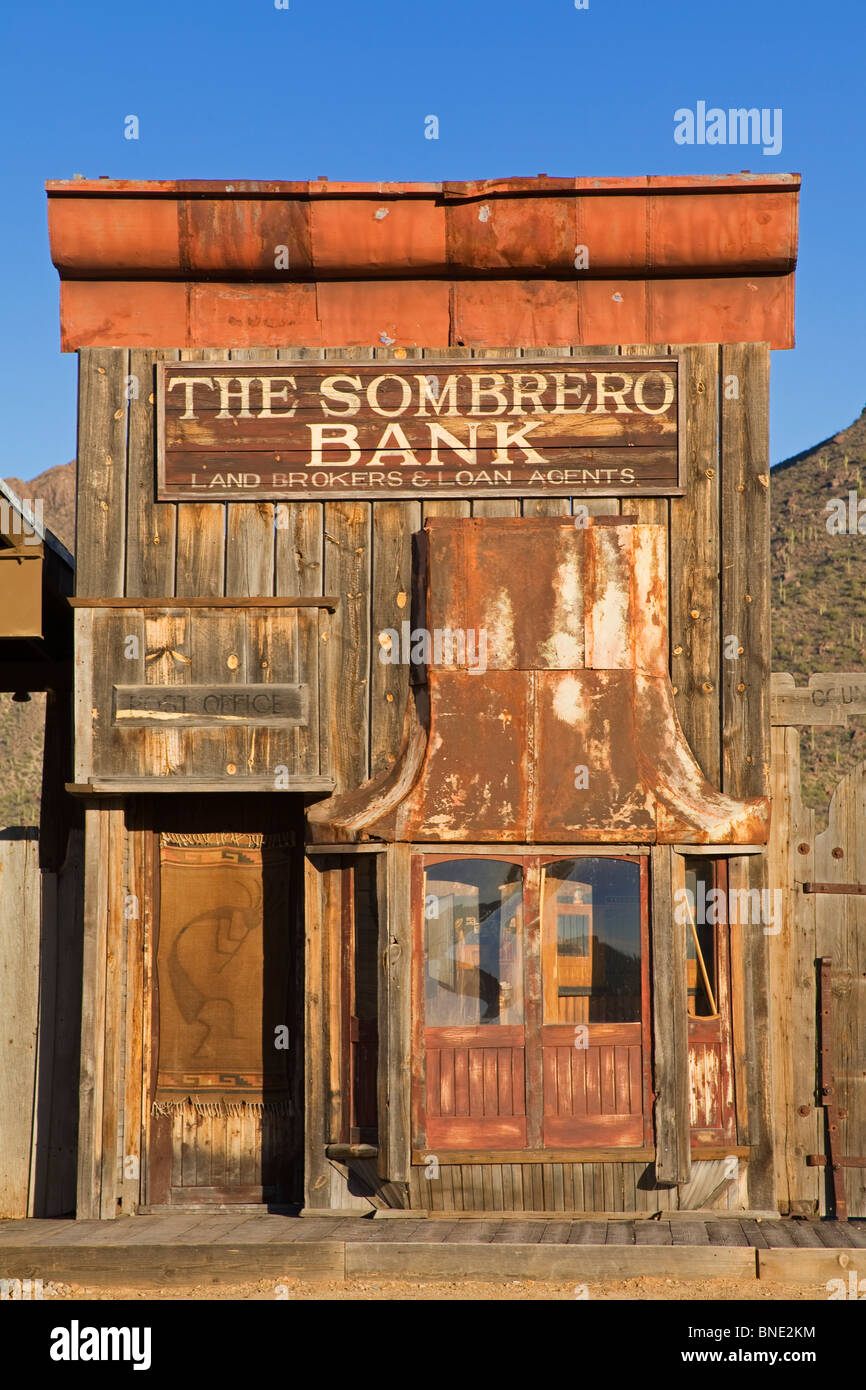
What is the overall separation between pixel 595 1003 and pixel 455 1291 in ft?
6.28

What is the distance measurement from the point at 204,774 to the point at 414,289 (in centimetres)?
363

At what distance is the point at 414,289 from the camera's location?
9.59 metres

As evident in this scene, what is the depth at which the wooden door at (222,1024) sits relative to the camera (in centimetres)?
943

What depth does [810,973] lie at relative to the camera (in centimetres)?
938

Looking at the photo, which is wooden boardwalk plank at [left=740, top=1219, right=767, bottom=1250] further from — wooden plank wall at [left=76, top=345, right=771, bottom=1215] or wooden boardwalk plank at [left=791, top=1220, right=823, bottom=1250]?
wooden plank wall at [left=76, top=345, right=771, bottom=1215]

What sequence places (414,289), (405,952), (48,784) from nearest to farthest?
(405,952)
(414,289)
(48,784)

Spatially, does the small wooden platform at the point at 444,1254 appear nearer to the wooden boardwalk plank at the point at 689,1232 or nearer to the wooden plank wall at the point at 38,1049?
the wooden boardwalk plank at the point at 689,1232

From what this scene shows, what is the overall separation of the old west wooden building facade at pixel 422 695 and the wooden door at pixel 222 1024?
0.02 metres

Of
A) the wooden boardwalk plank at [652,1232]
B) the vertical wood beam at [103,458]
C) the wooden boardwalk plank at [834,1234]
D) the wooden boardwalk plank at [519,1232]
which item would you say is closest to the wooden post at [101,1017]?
the vertical wood beam at [103,458]

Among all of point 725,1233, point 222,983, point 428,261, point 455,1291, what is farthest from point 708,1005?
point 428,261

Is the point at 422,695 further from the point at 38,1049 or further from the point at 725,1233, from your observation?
the point at 38,1049

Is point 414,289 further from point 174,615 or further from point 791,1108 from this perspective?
point 791,1108

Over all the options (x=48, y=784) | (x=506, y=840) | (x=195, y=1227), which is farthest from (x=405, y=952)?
(x=48, y=784)

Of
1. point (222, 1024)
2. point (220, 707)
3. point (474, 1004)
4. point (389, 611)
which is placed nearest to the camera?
point (474, 1004)
